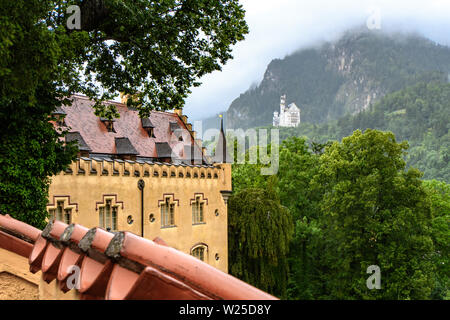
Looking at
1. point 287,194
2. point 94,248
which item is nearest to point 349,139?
point 287,194

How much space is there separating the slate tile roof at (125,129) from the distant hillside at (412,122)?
2425 inches

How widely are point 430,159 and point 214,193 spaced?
6254 cm

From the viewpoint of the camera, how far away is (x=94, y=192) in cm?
2055

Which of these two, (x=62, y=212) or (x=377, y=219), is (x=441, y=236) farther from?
(x=62, y=212)

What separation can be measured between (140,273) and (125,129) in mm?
26640

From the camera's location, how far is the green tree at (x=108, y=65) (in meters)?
10.9

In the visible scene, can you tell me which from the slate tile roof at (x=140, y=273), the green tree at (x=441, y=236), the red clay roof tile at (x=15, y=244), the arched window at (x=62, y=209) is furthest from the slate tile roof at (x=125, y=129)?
the slate tile roof at (x=140, y=273)

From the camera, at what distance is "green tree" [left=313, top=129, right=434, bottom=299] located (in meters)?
26.7

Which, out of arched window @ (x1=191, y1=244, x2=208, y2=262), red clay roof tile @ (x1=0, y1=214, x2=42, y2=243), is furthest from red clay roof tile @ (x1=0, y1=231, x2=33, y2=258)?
arched window @ (x1=191, y1=244, x2=208, y2=262)

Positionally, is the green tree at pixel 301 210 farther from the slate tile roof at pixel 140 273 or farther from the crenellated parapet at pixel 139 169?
the slate tile roof at pixel 140 273

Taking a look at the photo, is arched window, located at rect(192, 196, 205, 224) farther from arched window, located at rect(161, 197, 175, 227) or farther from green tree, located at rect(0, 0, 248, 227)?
green tree, located at rect(0, 0, 248, 227)

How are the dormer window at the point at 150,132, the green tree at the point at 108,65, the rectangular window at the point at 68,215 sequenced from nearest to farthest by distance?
the green tree at the point at 108,65, the rectangular window at the point at 68,215, the dormer window at the point at 150,132

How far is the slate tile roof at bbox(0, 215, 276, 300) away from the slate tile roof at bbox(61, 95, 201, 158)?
21.7 metres
